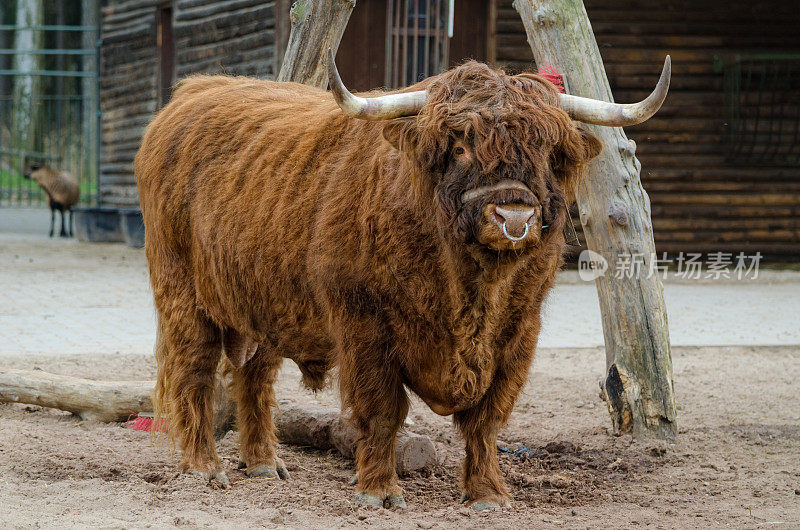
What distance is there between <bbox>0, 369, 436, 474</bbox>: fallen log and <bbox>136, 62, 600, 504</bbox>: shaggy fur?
1.19ft

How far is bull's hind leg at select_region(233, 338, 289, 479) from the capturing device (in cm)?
452

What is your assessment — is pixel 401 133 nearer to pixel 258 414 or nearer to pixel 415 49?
pixel 258 414

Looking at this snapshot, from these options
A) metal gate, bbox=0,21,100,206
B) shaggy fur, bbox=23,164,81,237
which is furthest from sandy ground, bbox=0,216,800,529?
metal gate, bbox=0,21,100,206

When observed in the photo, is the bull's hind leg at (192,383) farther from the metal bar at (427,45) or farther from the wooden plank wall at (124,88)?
the wooden plank wall at (124,88)

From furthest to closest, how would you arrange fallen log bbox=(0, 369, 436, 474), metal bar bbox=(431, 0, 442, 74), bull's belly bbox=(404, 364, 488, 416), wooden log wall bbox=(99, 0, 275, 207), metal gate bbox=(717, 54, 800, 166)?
wooden log wall bbox=(99, 0, 275, 207) → metal gate bbox=(717, 54, 800, 166) → metal bar bbox=(431, 0, 442, 74) → fallen log bbox=(0, 369, 436, 474) → bull's belly bbox=(404, 364, 488, 416)

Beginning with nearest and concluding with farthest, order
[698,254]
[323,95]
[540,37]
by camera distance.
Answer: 1. [323,95]
2. [540,37]
3. [698,254]

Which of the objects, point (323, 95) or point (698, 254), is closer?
point (323, 95)

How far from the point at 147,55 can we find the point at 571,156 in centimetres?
1494

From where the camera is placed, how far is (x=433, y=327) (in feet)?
11.9

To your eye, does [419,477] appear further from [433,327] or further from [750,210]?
[750,210]

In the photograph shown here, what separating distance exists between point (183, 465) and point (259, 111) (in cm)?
170

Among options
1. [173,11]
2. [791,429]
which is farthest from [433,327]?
[173,11]

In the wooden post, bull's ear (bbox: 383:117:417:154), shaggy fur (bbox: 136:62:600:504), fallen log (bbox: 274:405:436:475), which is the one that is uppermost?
the wooden post

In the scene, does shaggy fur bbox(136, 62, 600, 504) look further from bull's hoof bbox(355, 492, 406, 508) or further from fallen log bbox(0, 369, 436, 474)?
fallen log bbox(0, 369, 436, 474)
